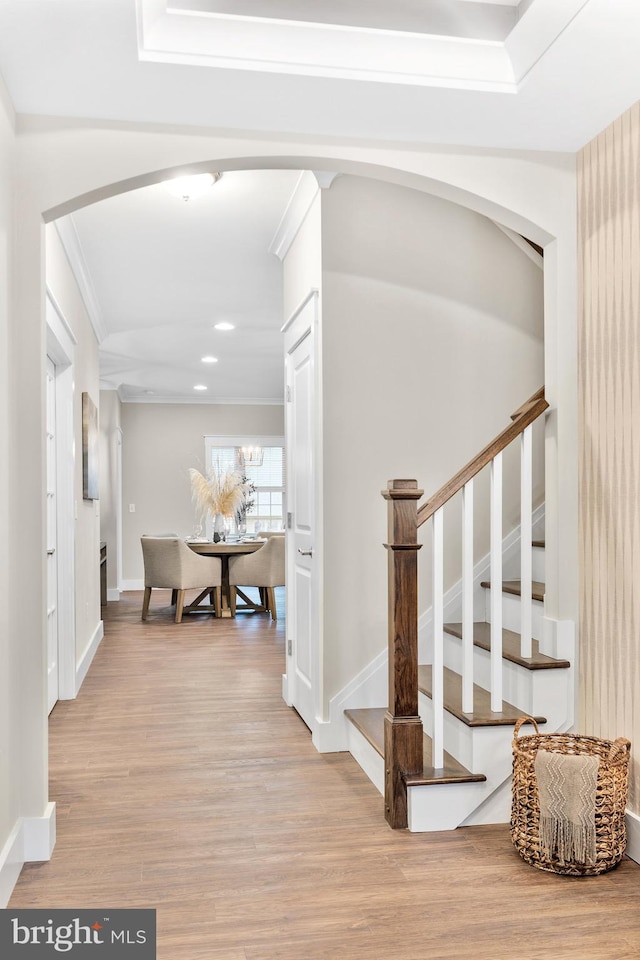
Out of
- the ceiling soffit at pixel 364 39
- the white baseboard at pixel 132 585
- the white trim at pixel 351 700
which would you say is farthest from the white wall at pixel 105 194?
the white baseboard at pixel 132 585

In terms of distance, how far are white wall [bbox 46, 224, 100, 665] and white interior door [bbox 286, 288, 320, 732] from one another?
4.11 feet

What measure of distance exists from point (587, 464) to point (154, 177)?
5.86 feet

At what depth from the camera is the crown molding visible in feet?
11.9

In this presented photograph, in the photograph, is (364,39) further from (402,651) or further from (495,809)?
(495,809)

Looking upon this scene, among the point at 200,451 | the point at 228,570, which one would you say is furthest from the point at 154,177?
the point at 200,451

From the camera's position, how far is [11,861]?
234cm

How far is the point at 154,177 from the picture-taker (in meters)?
2.73

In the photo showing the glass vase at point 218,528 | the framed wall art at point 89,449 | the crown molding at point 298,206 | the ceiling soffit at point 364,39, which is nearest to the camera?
the ceiling soffit at point 364,39

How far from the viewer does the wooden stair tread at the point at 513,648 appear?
2.85 meters

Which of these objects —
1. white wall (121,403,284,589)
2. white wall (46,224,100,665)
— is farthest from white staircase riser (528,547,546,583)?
white wall (121,403,284,589)

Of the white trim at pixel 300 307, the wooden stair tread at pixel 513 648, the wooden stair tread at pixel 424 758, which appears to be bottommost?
the wooden stair tread at pixel 424 758

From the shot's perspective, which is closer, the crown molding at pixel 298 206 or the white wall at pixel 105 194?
the white wall at pixel 105 194

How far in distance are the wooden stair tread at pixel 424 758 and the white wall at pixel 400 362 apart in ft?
0.65

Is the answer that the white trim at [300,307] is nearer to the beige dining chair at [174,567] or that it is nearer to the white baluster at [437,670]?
the white baluster at [437,670]
